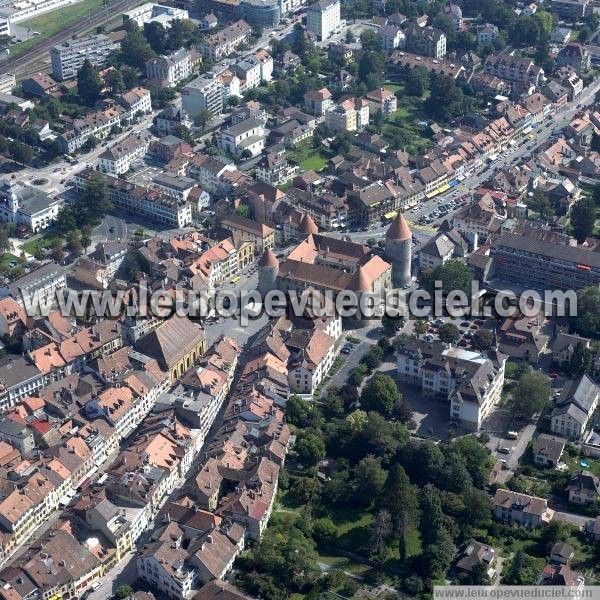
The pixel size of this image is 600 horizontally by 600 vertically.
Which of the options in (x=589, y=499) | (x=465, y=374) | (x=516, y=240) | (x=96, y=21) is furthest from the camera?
(x=96, y=21)

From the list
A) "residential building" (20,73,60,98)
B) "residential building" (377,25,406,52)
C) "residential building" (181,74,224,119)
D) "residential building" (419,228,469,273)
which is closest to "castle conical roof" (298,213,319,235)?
"residential building" (419,228,469,273)

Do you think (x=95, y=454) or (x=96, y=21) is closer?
(x=95, y=454)

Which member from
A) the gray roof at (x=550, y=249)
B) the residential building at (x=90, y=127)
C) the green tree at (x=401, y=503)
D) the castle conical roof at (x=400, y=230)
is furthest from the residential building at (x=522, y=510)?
the residential building at (x=90, y=127)

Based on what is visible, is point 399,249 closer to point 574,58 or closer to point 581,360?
point 581,360

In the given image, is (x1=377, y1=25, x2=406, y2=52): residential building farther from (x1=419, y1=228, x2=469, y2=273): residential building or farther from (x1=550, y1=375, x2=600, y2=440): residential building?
(x1=550, y1=375, x2=600, y2=440): residential building

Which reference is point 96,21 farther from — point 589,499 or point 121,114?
point 589,499

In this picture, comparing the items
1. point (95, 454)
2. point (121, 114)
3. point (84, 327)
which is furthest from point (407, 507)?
point (121, 114)

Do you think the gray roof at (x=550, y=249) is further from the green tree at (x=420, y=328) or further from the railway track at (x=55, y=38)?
the railway track at (x=55, y=38)
